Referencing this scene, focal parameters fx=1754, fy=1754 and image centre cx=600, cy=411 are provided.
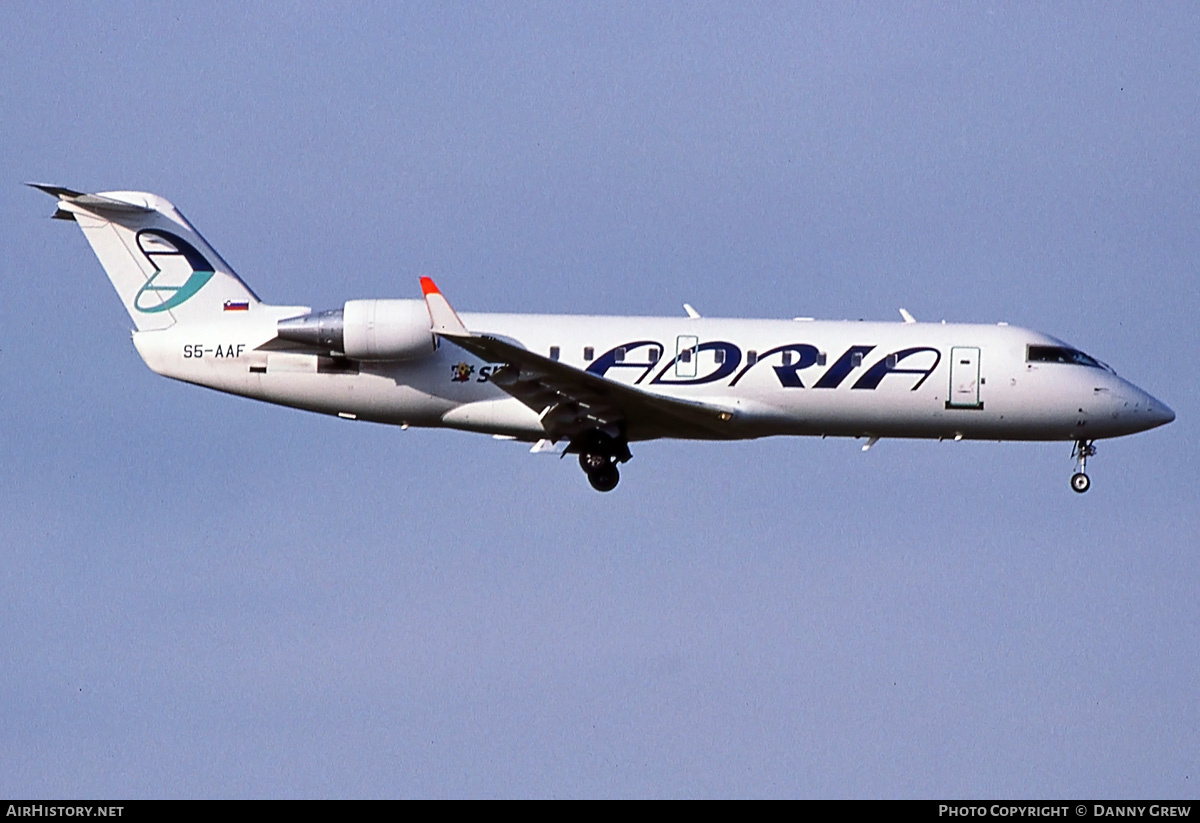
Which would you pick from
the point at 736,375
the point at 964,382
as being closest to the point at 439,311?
the point at 736,375

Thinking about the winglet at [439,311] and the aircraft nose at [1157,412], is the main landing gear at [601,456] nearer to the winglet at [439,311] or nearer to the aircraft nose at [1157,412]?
the winglet at [439,311]

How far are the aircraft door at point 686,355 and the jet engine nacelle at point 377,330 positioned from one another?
4232mm

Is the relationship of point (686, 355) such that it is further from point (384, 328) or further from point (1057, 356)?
point (1057, 356)

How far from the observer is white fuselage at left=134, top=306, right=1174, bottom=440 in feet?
99.0

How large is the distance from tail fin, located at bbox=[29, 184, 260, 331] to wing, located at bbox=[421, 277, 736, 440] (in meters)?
5.01

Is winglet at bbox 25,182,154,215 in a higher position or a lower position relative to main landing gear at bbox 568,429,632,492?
higher

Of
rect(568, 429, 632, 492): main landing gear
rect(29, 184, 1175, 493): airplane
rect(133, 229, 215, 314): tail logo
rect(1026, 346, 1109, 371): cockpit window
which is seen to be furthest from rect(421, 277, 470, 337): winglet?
rect(1026, 346, 1109, 371): cockpit window

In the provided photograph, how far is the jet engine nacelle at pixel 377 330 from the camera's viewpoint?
29.6 meters

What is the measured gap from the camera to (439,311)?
28047 mm

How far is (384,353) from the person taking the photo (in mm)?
29719

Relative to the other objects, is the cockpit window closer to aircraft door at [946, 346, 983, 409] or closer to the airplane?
the airplane
